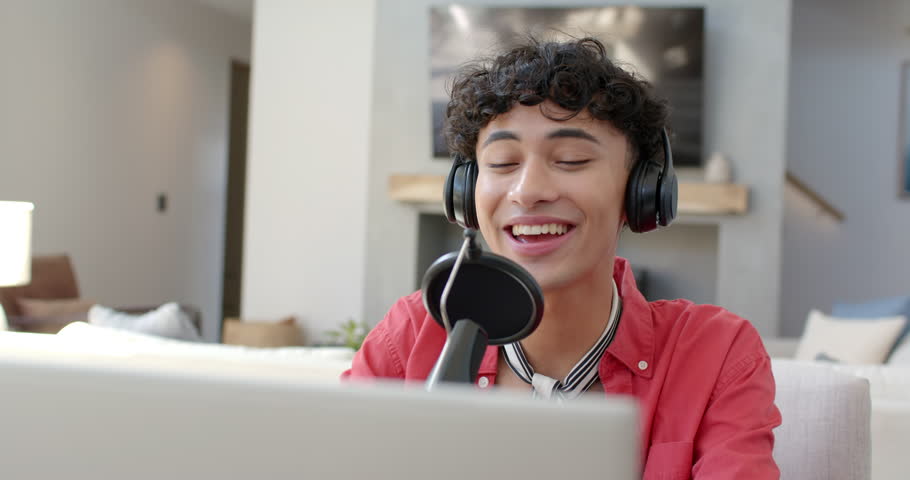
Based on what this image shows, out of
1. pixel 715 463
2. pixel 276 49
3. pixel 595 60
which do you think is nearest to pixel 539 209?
pixel 595 60

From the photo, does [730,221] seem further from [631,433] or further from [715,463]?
[631,433]

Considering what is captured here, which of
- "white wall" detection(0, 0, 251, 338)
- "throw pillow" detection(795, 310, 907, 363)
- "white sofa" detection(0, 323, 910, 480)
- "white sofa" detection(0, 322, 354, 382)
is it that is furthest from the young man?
"white wall" detection(0, 0, 251, 338)

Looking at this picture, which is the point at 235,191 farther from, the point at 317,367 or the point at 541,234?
the point at 541,234

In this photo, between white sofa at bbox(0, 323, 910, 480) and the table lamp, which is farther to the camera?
the table lamp

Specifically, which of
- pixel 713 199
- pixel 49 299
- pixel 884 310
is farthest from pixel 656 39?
pixel 49 299

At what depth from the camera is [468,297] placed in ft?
2.02

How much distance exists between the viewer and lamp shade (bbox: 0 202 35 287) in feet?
8.21

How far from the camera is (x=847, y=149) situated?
594cm

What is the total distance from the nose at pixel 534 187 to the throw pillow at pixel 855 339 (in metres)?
2.51

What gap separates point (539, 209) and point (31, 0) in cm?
506

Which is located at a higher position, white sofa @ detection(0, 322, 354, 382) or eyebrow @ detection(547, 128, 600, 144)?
eyebrow @ detection(547, 128, 600, 144)

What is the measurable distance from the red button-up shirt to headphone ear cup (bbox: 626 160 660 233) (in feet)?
0.38

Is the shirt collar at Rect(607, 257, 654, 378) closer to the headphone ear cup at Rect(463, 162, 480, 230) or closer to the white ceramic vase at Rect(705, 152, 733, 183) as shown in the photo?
the headphone ear cup at Rect(463, 162, 480, 230)

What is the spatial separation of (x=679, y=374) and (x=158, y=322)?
2036 millimetres
